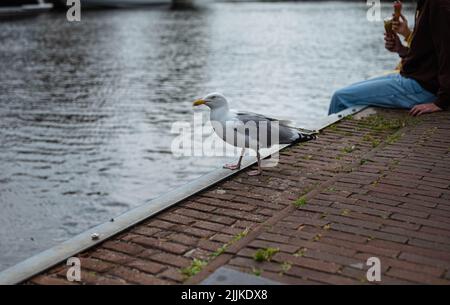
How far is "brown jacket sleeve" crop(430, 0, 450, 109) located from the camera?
7.14 meters

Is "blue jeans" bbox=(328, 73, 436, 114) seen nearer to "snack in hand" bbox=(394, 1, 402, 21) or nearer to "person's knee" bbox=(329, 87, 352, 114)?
"person's knee" bbox=(329, 87, 352, 114)

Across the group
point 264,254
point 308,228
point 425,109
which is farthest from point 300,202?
point 425,109

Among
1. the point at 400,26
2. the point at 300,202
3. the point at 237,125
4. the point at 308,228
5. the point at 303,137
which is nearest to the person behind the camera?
the point at 308,228

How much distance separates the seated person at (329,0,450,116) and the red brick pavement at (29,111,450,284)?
5.03 feet

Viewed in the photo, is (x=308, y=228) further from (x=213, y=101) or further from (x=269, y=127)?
(x=213, y=101)

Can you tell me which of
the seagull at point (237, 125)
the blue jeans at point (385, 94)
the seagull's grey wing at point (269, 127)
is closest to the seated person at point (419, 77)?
the blue jeans at point (385, 94)

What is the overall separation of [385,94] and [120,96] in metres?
8.40

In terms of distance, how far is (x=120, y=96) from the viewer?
15.0 m

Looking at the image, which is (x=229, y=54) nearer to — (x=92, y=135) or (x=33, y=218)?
(x=92, y=135)

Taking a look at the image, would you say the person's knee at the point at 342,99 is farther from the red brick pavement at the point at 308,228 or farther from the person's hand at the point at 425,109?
the red brick pavement at the point at 308,228

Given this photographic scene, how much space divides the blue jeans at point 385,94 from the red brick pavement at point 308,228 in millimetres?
1836

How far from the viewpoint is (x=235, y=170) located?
584 centimetres

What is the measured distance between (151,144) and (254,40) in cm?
1822
